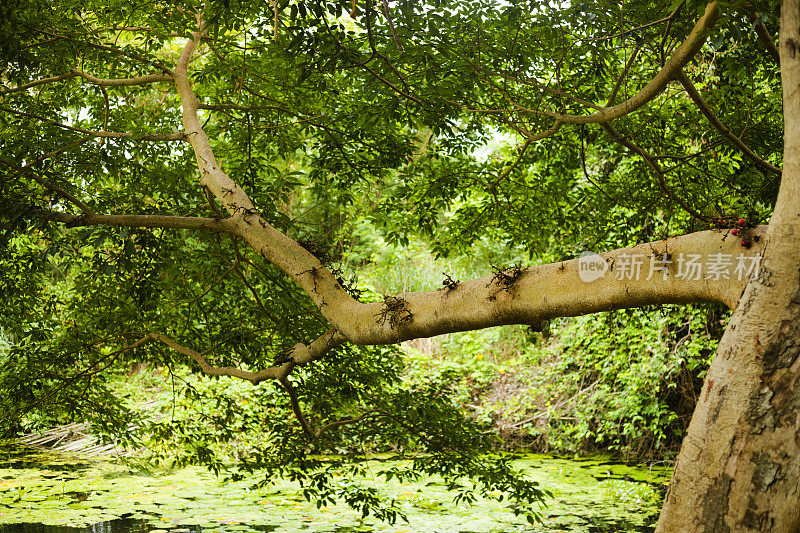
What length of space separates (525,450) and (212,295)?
570 centimetres

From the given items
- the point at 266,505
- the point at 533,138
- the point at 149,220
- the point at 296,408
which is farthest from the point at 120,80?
the point at 266,505

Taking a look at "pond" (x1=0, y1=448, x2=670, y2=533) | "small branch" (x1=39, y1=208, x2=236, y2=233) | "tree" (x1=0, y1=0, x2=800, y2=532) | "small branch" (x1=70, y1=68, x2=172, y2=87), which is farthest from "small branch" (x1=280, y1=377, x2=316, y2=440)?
"pond" (x1=0, y1=448, x2=670, y2=533)

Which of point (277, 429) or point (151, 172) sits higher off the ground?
point (151, 172)

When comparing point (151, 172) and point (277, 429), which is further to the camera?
point (151, 172)

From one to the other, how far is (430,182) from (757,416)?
A: 3148 millimetres

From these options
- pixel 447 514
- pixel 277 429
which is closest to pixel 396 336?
pixel 277 429

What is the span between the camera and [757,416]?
1.32 m

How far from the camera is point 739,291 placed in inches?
56.8

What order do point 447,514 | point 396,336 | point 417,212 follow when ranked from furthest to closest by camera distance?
point 447,514 → point 417,212 → point 396,336

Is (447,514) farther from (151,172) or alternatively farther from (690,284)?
(690,284)

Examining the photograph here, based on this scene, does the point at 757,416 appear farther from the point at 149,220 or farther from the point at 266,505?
the point at 266,505

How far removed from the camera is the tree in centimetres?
138

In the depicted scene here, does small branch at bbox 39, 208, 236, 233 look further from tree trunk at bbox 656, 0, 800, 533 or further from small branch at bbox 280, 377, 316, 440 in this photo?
tree trunk at bbox 656, 0, 800, 533

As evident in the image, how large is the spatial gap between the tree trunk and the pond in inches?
173
